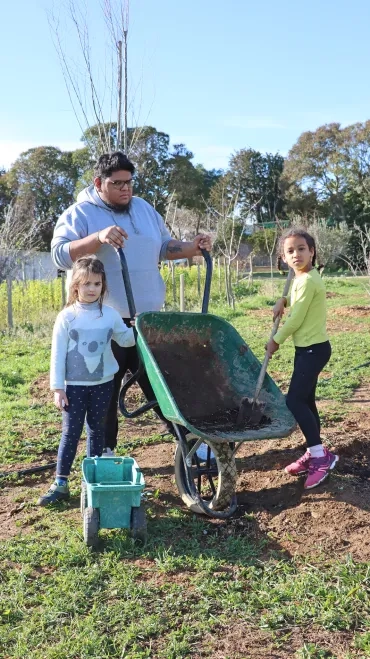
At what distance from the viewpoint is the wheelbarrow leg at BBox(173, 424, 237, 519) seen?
119 inches

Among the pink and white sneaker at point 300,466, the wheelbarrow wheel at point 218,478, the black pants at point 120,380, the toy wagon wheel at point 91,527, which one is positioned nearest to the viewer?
the toy wagon wheel at point 91,527

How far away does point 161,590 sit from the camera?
2510 millimetres

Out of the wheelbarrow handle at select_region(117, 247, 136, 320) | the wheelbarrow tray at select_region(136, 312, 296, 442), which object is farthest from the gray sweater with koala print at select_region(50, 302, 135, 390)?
the wheelbarrow tray at select_region(136, 312, 296, 442)

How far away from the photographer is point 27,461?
428cm

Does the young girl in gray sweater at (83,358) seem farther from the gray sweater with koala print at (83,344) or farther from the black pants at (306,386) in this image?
the black pants at (306,386)

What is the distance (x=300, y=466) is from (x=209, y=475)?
526 millimetres

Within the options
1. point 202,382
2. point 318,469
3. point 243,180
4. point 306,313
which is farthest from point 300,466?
point 243,180

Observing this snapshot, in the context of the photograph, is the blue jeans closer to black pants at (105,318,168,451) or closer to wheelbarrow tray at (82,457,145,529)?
black pants at (105,318,168,451)

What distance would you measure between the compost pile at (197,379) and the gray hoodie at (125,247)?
13.4 inches

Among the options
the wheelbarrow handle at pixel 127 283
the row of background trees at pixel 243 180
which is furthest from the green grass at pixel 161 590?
the row of background trees at pixel 243 180

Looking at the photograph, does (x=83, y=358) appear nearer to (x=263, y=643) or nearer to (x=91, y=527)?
(x=91, y=527)

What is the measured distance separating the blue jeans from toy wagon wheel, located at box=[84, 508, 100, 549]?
23.4 inches

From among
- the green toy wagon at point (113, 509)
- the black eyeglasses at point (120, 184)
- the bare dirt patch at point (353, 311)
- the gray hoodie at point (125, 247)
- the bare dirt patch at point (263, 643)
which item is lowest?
the bare dirt patch at point (263, 643)

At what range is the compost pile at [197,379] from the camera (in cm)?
346
